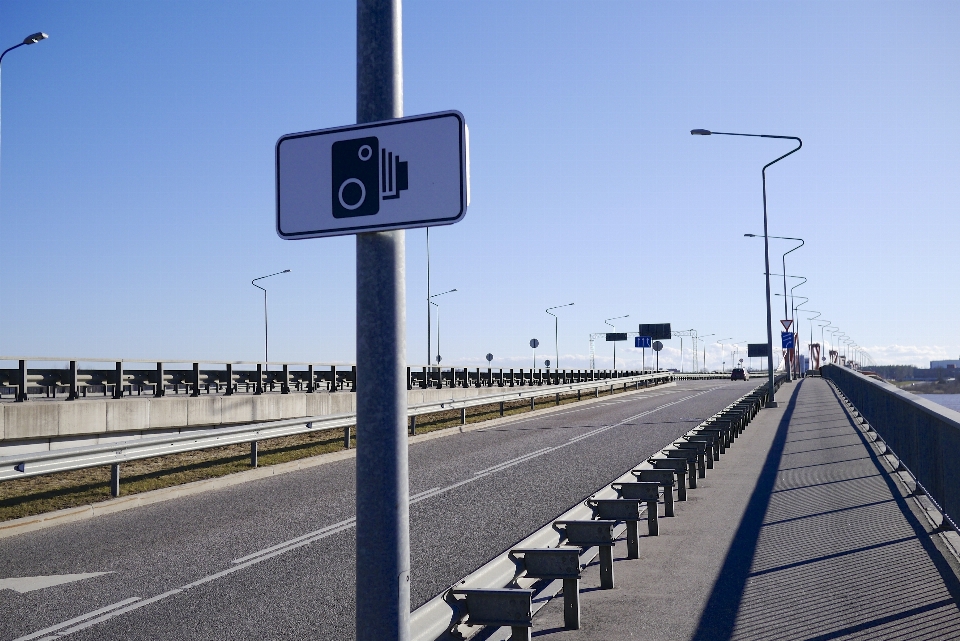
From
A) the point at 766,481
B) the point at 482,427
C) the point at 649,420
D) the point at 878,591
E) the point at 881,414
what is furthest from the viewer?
the point at 649,420

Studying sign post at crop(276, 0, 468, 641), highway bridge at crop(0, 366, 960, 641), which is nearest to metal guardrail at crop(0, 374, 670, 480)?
highway bridge at crop(0, 366, 960, 641)

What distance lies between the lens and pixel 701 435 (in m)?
15.3

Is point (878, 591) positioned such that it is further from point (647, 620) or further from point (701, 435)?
point (701, 435)

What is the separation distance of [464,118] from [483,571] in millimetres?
3212

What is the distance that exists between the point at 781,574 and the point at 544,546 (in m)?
2.56

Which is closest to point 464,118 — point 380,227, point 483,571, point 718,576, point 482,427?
point 380,227

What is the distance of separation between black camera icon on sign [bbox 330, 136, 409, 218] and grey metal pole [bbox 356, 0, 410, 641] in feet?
0.46

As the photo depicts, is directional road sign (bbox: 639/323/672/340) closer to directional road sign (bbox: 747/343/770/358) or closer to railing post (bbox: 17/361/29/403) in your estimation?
directional road sign (bbox: 747/343/770/358)

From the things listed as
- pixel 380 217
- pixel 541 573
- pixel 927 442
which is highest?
pixel 380 217

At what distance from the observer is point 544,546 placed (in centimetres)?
670

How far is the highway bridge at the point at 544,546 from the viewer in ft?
21.2

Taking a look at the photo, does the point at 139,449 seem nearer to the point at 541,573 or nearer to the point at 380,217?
the point at 541,573

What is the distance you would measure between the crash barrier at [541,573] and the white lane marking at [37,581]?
4487 mm

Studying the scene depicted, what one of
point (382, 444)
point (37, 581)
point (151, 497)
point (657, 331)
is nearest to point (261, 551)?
point (37, 581)
